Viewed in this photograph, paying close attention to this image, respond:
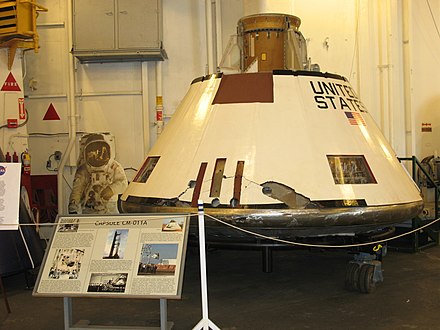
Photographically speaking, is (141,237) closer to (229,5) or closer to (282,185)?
(282,185)

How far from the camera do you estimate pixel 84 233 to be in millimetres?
3285

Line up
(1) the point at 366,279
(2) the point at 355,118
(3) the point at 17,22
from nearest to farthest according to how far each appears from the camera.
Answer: (1) the point at 366,279 → (2) the point at 355,118 → (3) the point at 17,22

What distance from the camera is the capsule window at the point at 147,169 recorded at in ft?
14.9

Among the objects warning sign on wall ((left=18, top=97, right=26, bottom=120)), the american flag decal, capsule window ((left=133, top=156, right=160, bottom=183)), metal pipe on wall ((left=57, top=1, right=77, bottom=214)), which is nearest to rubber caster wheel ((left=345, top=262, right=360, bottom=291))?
the american flag decal

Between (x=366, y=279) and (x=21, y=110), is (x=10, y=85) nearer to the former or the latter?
(x=21, y=110)

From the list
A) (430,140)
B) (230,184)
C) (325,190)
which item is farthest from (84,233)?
(430,140)

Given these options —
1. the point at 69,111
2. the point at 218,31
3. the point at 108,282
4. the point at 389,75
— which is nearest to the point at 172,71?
the point at 218,31

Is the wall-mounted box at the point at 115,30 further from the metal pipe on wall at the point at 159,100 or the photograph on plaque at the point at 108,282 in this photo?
the photograph on plaque at the point at 108,282

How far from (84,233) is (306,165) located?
162cm

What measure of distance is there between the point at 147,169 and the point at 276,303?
1508 mm

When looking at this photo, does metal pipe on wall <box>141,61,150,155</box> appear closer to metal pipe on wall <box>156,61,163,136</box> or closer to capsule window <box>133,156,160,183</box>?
metal pipe on wall <box>156,61,163,136</box>

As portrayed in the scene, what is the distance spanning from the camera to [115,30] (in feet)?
23.7

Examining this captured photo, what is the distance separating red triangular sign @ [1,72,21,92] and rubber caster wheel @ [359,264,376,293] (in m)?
4.49

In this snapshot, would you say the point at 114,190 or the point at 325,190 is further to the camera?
the point at 114,190
